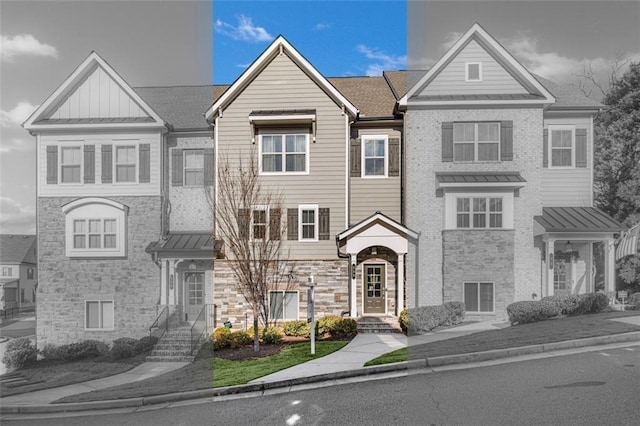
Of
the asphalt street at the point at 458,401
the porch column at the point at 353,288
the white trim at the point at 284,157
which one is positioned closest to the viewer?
the asphalt street at the point at 458,401

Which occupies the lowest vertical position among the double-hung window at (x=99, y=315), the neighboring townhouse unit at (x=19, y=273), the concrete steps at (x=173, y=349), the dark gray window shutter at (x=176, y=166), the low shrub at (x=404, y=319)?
the concrete steps at (x=173, y=349)

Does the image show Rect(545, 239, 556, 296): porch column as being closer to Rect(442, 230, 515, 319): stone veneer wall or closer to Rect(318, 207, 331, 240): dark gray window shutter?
Rect(442, 230, 515, 319): stone veneer wall

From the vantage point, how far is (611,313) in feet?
34.1

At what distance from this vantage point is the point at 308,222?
13.8 metres

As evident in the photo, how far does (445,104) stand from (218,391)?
867 cm

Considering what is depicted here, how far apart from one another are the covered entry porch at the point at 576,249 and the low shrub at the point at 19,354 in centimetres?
1157

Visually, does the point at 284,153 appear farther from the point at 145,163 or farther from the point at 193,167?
the point at 145,163

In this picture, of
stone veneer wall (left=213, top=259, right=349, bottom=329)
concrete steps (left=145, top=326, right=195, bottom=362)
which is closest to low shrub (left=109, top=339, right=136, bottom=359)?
concrete steps (left=145, top=326, right=195, bottom=362)

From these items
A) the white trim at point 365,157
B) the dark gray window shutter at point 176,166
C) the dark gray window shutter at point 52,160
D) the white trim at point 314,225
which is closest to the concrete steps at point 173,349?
the dark gray window shutter at point 176,166

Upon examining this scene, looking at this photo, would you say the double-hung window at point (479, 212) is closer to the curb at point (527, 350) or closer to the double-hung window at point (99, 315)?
the curb at point (527, 350)

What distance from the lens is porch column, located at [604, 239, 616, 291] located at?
10.5 meters

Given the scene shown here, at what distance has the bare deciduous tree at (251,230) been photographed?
13.2 metres

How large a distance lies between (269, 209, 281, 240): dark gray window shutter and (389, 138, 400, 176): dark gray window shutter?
3.64 m

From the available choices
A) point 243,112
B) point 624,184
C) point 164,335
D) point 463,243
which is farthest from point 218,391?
point 624,184
